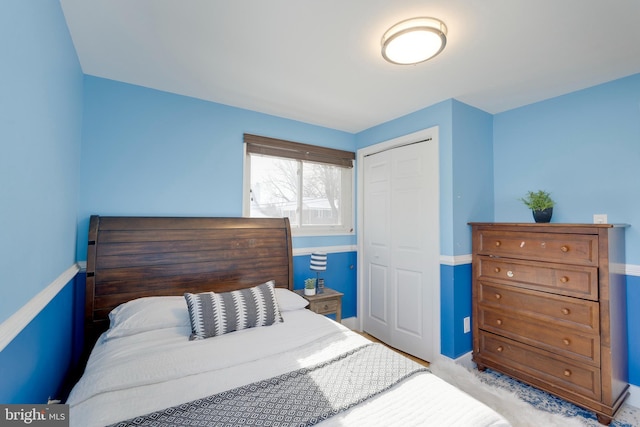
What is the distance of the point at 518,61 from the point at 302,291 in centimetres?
261

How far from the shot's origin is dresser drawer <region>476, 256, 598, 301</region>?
1.94 meters

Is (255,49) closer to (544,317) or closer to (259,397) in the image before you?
(259,397)

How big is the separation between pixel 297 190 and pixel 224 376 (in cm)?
208

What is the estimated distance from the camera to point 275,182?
3.01 meters

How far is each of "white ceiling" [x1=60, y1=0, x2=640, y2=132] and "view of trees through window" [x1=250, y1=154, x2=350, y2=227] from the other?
67 centimetres

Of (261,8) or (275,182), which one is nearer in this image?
(261,8)

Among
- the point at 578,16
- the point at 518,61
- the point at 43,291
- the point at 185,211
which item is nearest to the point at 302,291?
the point at 185,211

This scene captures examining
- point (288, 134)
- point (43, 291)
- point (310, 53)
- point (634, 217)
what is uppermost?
point (310, 53)

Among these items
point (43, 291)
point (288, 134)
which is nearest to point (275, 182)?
point (288, 134)

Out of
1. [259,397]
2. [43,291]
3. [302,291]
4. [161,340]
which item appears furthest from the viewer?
[302,291]

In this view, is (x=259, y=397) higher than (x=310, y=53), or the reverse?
(x=310, y=53)

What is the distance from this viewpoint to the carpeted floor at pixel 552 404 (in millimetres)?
1878

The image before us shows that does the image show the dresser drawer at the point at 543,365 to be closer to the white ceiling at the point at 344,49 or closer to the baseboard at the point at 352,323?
the baseboard at the point at 352,323

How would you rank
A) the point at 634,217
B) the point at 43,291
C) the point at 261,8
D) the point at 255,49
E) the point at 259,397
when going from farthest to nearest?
1. the point at 634,217
2. the point at 255,49
3. the point at 261,8
4. the point at 43,291
5. the point at 259,397
